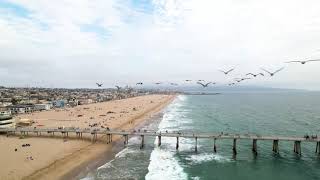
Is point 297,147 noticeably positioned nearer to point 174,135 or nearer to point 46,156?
point 174,135

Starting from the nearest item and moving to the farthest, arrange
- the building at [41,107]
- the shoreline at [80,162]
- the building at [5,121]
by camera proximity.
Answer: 1. the shoreline at [80,162]
2. the building at [5,121]
3. the building at [41,107]

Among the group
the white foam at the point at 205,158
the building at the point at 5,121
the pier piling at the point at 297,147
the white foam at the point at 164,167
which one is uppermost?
the building at the point at 5,121

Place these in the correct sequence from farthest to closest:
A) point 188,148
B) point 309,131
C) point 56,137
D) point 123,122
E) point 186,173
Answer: point 123,122
point 309,131
point 56,137
point 188,148
point 186,173

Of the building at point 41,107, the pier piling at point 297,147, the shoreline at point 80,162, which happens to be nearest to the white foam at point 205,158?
the shoreline at point 80,162

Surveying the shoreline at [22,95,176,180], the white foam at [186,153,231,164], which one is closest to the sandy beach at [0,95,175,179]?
the shoreline at [22,95,176,180]

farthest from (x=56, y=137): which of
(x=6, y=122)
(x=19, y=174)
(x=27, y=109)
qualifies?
(x=27, y=109)

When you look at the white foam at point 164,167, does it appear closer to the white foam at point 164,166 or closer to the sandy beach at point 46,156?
the white foam at point 164,166

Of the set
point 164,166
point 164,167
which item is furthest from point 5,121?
point 164,167

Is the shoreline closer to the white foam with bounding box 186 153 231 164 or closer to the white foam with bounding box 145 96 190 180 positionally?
the white foam with bounding box 145 96 190 180

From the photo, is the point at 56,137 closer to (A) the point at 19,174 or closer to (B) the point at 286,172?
(A) the point at 19,174
